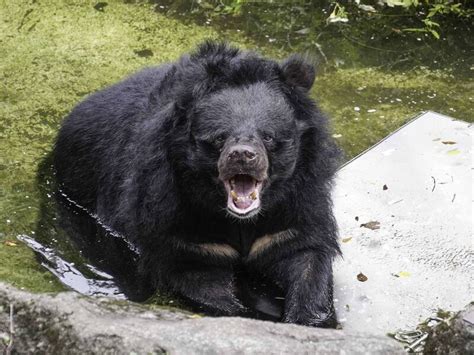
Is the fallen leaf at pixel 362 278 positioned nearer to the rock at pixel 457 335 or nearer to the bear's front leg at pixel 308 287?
the bear's front leg at pixel 308 287

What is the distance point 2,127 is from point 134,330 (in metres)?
3.48

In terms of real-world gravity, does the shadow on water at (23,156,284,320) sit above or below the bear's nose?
below

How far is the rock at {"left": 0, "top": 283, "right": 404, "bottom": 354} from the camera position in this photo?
3.33m

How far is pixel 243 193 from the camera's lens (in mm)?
4461

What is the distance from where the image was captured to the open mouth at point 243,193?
4.38m

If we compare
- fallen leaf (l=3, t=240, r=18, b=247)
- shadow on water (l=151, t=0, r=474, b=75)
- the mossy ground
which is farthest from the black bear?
shadow on water (l=151, t=0, r=474, b=75)

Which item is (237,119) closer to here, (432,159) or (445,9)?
(432,159)

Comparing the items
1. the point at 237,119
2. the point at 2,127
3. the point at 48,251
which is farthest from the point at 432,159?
the point at 2,127

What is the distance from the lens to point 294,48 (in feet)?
25.2

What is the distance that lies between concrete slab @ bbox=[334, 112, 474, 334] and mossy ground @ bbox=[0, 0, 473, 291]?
50cm

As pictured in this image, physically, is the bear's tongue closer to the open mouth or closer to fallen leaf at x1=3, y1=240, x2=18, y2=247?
the open mouth

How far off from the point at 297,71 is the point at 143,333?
1.84 meters

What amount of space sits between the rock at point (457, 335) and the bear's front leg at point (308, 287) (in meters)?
0.93

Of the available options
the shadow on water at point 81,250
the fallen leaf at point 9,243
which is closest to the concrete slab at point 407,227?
the shadow on water at point 81,250
